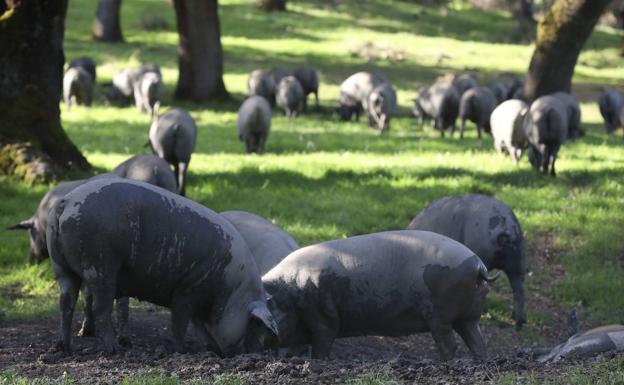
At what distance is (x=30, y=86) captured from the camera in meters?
13.4

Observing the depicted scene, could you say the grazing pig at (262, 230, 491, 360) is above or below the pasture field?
above

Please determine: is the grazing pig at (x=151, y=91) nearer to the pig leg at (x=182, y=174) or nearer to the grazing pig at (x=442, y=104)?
the grazing pig at (x=442, y=104)

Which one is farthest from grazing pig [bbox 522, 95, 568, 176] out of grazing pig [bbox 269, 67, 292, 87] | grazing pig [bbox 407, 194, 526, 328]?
grazing pig [bbox 269, 67, 292, 87]

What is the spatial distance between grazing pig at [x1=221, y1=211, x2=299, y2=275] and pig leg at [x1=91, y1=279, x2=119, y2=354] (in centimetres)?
178

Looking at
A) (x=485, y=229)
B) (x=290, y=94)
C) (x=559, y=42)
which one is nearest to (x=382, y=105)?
(x=290, y=94)

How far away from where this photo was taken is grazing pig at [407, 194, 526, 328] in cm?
997

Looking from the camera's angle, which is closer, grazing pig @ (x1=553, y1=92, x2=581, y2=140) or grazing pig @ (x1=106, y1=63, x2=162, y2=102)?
grazing pig @ (x1=553, y1=92, x2=581, y2=140)

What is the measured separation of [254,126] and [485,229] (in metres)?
8.17

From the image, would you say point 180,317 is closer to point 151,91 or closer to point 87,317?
point 87,317

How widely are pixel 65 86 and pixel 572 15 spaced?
36.2ft

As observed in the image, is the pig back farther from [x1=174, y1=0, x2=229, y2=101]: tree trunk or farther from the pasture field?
[x1=174, y1=0, x2=229, y2=101]: tree trunk

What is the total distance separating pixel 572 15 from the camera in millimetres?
19438

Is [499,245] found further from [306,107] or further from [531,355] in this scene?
[306,107]

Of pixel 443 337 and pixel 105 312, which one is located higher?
pixel 105 312
